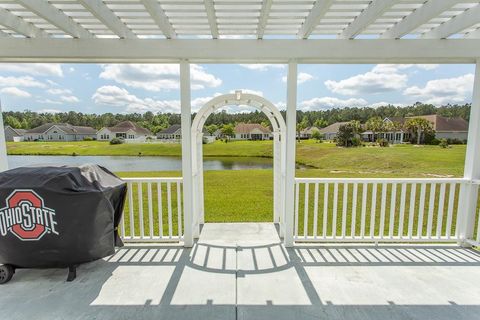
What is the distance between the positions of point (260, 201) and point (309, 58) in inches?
174

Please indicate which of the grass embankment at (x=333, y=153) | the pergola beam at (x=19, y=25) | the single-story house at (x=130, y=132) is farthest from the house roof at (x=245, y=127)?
the pergola beam at (x=19, y=25)

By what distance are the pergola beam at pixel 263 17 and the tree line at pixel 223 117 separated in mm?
1245

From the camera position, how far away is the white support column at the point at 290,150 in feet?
10.4

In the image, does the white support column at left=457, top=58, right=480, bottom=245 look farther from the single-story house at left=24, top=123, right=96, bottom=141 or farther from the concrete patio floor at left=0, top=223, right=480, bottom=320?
the single-story house at left=24, top=123, right=96, bottom=141

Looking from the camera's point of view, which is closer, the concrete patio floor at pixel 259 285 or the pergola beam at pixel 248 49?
the concrete patio floor at pixel 259 285

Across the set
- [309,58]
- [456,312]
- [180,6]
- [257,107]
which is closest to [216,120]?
[257,107]

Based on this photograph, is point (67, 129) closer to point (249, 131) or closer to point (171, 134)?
point (171, 134)

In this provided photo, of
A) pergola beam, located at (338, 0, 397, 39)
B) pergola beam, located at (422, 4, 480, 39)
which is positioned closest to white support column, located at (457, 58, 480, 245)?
pergola beam, located at (422, 4, 480, 39)

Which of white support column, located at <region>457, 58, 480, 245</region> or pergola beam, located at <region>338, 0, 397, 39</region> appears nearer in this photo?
pergola beam, located at <region>338, 0, 397, 39</region>

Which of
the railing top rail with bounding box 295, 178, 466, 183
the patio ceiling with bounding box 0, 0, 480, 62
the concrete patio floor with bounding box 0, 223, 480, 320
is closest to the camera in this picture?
the concrete patio floor with bounding box 0, 223, 480, 320

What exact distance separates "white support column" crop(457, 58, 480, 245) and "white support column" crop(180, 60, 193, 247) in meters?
3.91

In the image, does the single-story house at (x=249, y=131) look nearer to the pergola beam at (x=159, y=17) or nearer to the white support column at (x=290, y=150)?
the white support column at (x=290, y=150)

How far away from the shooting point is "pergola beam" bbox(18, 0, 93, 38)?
2156 millimetres

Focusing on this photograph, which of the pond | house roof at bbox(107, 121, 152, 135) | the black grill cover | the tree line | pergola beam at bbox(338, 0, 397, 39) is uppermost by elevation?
pergola beam at bbox(338, 0, 397, 39)
